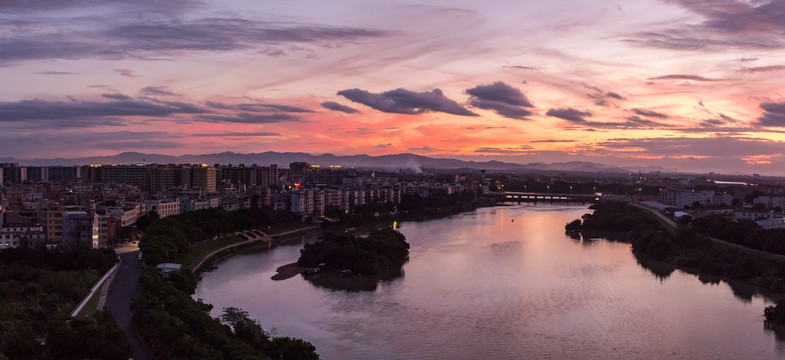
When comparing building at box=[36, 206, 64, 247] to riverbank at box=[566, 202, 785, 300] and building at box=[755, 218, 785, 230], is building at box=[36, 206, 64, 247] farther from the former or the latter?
building at box=[755, 218, 785, 230]

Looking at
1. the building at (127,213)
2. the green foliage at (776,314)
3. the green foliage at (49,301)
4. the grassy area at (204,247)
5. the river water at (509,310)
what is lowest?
the river water at (509,310)

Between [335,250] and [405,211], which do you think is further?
[405,211]

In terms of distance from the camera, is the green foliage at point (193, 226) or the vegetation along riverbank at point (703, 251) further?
the green foliage at point (193, 226)

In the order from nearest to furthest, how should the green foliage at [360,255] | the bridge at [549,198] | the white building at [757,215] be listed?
the green foliage at [360,255] → the white building at [757,215] → the bridge at [549,198]

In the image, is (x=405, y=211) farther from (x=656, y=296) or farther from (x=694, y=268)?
(x=656, y=296)

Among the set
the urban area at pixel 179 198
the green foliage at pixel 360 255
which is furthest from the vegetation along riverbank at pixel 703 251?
the green foliage at pixel 360 255

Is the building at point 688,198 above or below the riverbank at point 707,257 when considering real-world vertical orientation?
above

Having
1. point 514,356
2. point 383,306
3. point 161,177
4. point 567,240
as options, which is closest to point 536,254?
point 567,240

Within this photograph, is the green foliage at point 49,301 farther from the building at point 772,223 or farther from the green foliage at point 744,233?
the building at point 772,223

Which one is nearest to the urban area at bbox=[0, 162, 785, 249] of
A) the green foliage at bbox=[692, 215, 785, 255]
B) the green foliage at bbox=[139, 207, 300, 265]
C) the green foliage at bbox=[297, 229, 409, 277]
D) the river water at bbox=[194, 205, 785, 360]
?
the green foliage at bbox=[139, 207, 300, 265]
